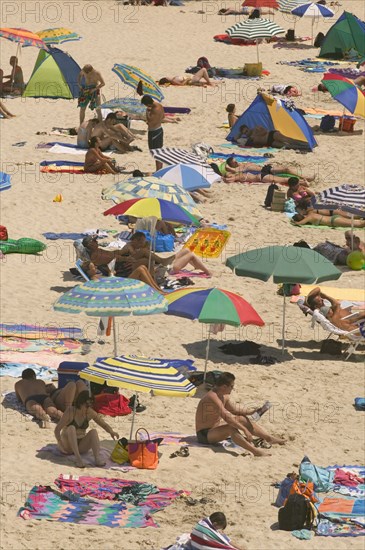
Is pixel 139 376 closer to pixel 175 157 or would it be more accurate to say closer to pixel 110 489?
pixel 110 489

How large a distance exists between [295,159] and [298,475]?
1333cm

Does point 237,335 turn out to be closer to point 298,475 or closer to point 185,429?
point 185,429

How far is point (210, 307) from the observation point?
1647 centimetres

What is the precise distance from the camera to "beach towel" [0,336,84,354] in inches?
672

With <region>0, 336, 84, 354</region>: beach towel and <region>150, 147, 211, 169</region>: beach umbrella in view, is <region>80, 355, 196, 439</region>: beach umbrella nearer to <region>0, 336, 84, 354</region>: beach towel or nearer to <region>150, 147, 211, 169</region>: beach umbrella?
<region>0, 336, 84, 354</region>: beach towel

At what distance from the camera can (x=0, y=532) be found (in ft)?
41.6

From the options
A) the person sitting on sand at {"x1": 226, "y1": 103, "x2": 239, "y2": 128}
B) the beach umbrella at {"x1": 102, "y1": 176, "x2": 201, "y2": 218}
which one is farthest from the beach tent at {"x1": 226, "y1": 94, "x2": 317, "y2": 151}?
the beach umbrella at {"x1": 102, "y1": 176, "x2": 201, "y2": 218}

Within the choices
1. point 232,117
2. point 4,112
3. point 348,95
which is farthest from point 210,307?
point 4,112

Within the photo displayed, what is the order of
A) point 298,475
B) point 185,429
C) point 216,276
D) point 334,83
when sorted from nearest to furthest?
point 298,475
point 185,429
point 216,276
point 334,83

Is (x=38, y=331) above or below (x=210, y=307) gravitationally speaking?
below

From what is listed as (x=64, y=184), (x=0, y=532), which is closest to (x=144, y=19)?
(x=64, y=184)

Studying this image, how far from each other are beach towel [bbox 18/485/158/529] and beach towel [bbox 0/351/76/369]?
10.5ft

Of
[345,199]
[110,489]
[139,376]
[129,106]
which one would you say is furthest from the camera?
[129,106]

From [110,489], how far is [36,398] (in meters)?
1.84
